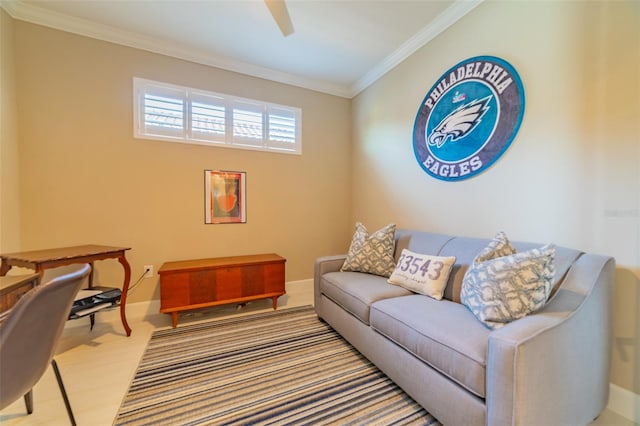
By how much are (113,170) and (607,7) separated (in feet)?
12.7

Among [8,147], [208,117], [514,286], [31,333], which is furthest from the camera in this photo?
[208,117]

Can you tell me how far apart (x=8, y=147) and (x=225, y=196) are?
67.6 inches

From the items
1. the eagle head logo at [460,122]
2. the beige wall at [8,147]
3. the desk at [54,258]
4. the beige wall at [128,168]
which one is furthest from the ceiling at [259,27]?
the desk at [54,258]

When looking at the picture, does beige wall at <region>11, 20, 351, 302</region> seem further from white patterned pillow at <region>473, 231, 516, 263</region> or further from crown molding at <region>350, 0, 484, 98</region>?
white patterned pillow at <region>473, 231, 516, 263</region>

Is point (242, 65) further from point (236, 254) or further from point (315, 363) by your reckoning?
point (315, 363)

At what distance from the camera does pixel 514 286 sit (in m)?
1.24

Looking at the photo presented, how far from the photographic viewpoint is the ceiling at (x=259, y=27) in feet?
6.97

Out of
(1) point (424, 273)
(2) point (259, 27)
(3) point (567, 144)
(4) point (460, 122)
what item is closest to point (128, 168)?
(2) point (259, 27)

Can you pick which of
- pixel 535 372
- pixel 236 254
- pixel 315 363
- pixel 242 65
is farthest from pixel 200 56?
pixel 535 372

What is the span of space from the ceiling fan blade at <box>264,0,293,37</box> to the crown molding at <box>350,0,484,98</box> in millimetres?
1413

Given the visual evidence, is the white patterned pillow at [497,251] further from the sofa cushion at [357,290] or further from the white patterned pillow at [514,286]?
the sofa cushion at [357,290]

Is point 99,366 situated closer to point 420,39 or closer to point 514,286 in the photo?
point 514,286

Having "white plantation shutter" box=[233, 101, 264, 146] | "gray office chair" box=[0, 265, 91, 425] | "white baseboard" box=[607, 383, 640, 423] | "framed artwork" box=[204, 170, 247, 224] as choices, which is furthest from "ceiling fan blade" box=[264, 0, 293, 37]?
"white baseboard" box=[607, 383, 640, 423]

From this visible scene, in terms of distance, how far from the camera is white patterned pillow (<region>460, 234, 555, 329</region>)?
121 centimetres
